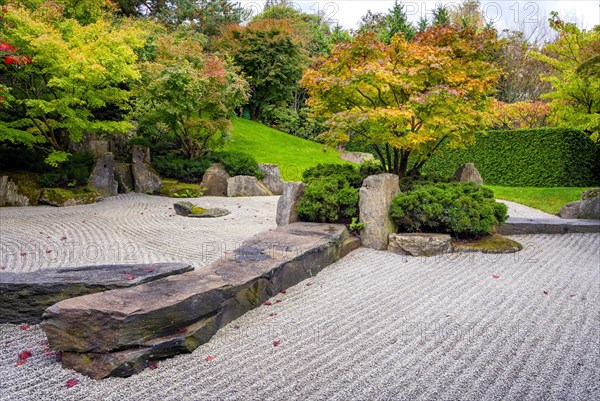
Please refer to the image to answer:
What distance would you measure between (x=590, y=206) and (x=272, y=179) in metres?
8.71

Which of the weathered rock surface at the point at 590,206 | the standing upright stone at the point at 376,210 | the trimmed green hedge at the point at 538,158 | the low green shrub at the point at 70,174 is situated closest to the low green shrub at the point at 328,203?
the standing upright stone at the point at 376,210

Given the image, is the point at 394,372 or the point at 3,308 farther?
the point at 3,308

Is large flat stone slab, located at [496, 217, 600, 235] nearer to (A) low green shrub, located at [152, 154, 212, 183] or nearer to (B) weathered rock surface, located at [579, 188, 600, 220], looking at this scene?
(B) weathered rock surface, located at [579, 188, 600, 220]

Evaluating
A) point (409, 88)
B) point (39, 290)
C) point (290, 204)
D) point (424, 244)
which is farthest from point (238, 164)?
point (39, 290)

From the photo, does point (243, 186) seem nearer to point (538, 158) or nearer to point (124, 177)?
point (124, 177)

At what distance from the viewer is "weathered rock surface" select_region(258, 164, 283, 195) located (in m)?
13.5

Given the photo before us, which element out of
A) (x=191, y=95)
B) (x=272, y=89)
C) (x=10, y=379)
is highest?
(x=272, y=89)

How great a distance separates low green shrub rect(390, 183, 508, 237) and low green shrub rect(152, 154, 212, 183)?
8.43 meters

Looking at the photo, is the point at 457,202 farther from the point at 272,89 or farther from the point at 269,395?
the point at 272,89

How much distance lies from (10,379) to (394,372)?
2.42 meters

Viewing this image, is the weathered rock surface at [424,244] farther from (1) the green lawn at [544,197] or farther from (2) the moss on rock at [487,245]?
(1) the green lawn at [544,197]

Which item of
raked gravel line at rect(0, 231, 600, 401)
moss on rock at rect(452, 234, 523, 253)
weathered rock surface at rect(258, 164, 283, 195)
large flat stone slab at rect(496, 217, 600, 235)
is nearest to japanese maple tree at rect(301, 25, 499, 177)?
moss on rock at rect(452, 234, 523, 253)

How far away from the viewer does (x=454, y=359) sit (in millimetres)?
2861

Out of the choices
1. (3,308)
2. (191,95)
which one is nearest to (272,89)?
(191,95)
